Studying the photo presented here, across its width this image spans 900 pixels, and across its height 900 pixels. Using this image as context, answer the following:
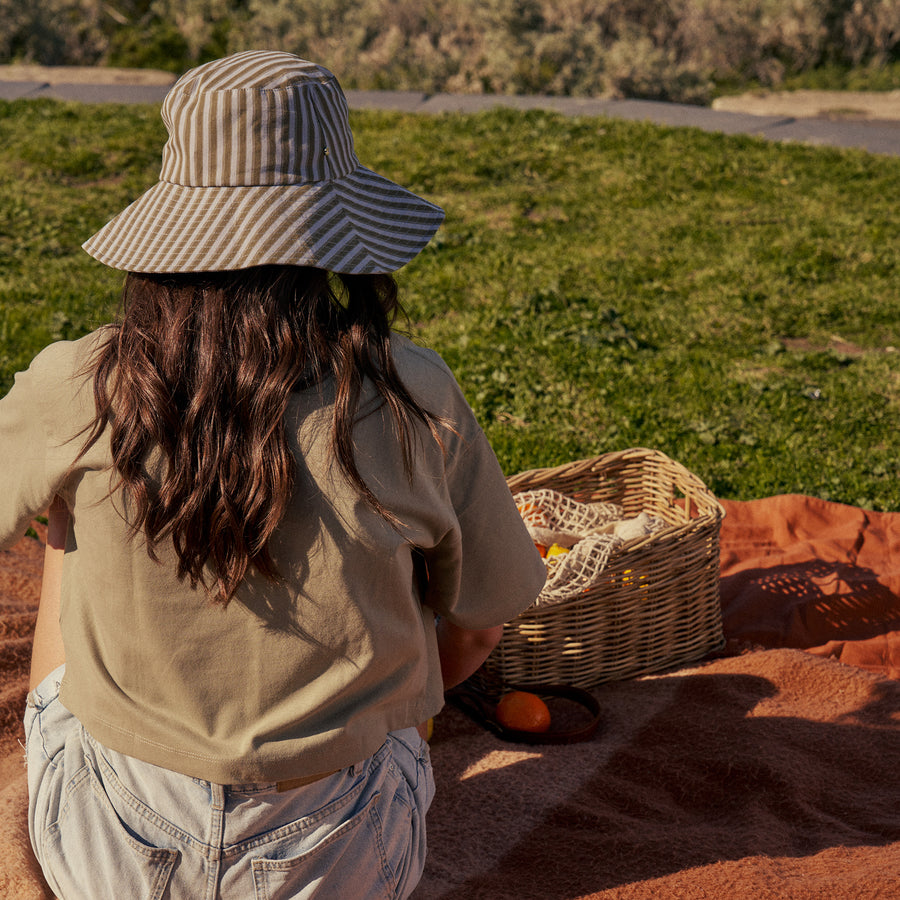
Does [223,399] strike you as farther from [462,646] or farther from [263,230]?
[462,646]

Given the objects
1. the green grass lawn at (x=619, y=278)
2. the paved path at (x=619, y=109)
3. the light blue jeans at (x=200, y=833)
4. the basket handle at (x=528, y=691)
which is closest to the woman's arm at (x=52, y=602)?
the light blue jeans at (x=200, y=833)

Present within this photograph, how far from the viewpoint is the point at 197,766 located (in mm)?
1521

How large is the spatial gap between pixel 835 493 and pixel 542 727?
2.09m

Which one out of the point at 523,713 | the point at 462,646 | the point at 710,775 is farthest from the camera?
the point at 523,713

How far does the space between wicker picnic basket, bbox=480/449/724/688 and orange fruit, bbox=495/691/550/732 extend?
15cm

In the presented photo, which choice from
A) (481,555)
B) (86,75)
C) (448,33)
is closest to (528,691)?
(481,555)

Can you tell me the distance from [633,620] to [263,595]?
1829mm

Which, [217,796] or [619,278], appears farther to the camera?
[619,278]

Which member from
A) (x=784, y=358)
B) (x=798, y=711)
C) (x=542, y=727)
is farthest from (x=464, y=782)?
(x=784, y=358)

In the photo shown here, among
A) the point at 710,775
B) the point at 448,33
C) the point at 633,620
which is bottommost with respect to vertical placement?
the point at 710,775

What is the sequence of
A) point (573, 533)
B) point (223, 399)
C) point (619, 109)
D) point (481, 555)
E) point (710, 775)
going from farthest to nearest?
point (619, 109) → point (573, 533) → point (710, 775) → point (481, 555) → point (223, 399)

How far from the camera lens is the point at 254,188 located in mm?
1462

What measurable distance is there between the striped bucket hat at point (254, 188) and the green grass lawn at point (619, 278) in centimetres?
315

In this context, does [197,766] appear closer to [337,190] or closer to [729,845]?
[337,190]
